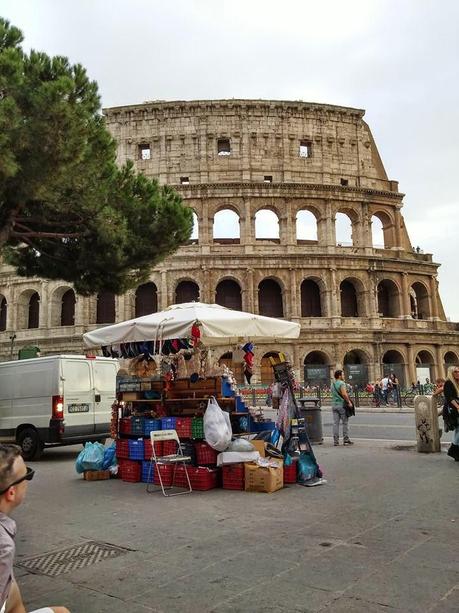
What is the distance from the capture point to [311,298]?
116 feet

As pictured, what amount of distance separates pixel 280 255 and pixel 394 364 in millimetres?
10391

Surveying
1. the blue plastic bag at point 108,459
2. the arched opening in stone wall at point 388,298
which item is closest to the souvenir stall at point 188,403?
the blue plastic bag at point 108,459

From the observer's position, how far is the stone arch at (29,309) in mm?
36062

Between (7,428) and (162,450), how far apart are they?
5.40m

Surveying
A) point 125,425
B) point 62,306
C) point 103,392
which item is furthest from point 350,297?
point 125,425

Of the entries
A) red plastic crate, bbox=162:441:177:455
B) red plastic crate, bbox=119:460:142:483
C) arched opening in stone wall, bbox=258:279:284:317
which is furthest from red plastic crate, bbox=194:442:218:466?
arched opening in stone wall, bbox=258:279:284:317

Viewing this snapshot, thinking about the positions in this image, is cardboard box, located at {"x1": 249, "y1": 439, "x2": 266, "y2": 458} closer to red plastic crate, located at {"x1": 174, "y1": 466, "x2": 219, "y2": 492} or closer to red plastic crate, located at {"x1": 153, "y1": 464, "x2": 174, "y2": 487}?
red plastic crate, located at {"x1": 174, "y1": 466, "x2": 219, "y2": 492}

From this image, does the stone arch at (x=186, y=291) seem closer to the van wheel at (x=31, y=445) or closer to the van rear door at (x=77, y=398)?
the van rear door at (x=77, y=398)

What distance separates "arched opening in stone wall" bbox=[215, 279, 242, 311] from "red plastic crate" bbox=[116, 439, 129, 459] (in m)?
26.4

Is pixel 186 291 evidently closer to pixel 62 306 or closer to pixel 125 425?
pixel 62 306

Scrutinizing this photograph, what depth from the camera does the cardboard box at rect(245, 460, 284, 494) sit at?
267 inches

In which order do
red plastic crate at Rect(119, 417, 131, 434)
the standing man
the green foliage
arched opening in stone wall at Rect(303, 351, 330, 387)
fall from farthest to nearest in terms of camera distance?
arched opening in stone wall at Rect(303, 351, 330, 387)
the standing man
red plastic crate at Rect(119, 417, 131, 434)
the green foliage

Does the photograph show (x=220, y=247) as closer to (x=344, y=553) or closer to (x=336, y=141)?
(x=336, y=141)

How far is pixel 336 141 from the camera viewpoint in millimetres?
36438
